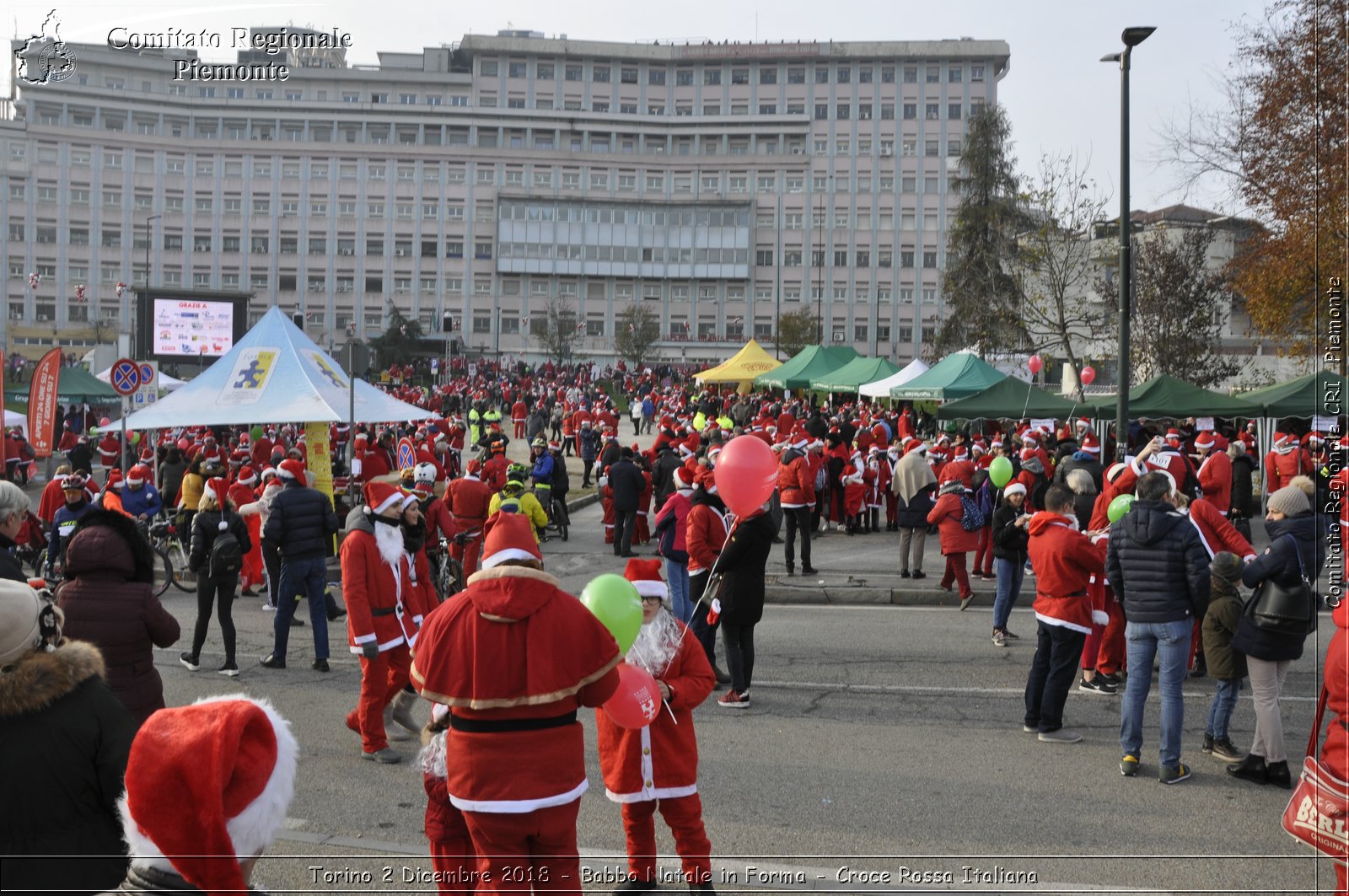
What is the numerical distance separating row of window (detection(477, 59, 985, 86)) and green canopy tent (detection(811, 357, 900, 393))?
216 ft

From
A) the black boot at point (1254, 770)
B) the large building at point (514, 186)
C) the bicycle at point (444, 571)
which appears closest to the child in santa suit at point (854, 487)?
the bicycle at point (444, 571)

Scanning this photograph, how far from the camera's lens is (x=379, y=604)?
7348mm

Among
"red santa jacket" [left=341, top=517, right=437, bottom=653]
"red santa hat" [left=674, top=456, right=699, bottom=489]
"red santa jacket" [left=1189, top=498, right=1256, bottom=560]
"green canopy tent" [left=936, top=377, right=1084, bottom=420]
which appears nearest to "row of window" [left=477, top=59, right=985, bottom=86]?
"green canopy tent" [left=936, top=377, right=1084, bottom=420]

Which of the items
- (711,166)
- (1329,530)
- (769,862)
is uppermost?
(711,166)

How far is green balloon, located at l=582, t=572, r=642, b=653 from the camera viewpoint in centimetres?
448

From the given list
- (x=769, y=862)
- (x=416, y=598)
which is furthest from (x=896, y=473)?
(x=769, y=862)

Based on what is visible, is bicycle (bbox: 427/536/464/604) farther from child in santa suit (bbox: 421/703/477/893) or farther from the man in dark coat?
child in santa suit (bbox: 421/703/477/893)

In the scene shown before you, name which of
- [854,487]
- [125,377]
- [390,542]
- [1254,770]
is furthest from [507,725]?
[854,487]

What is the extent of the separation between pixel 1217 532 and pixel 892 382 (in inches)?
820

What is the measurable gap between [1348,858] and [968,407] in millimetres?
18203

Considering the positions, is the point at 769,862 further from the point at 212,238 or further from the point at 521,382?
the point at 212,238

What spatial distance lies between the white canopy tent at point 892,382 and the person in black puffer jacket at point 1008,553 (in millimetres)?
17071

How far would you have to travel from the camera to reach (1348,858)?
12.5 ft

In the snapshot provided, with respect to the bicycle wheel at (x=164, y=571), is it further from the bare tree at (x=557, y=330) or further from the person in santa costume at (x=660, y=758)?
the bare tree at (x=557, y=330)
